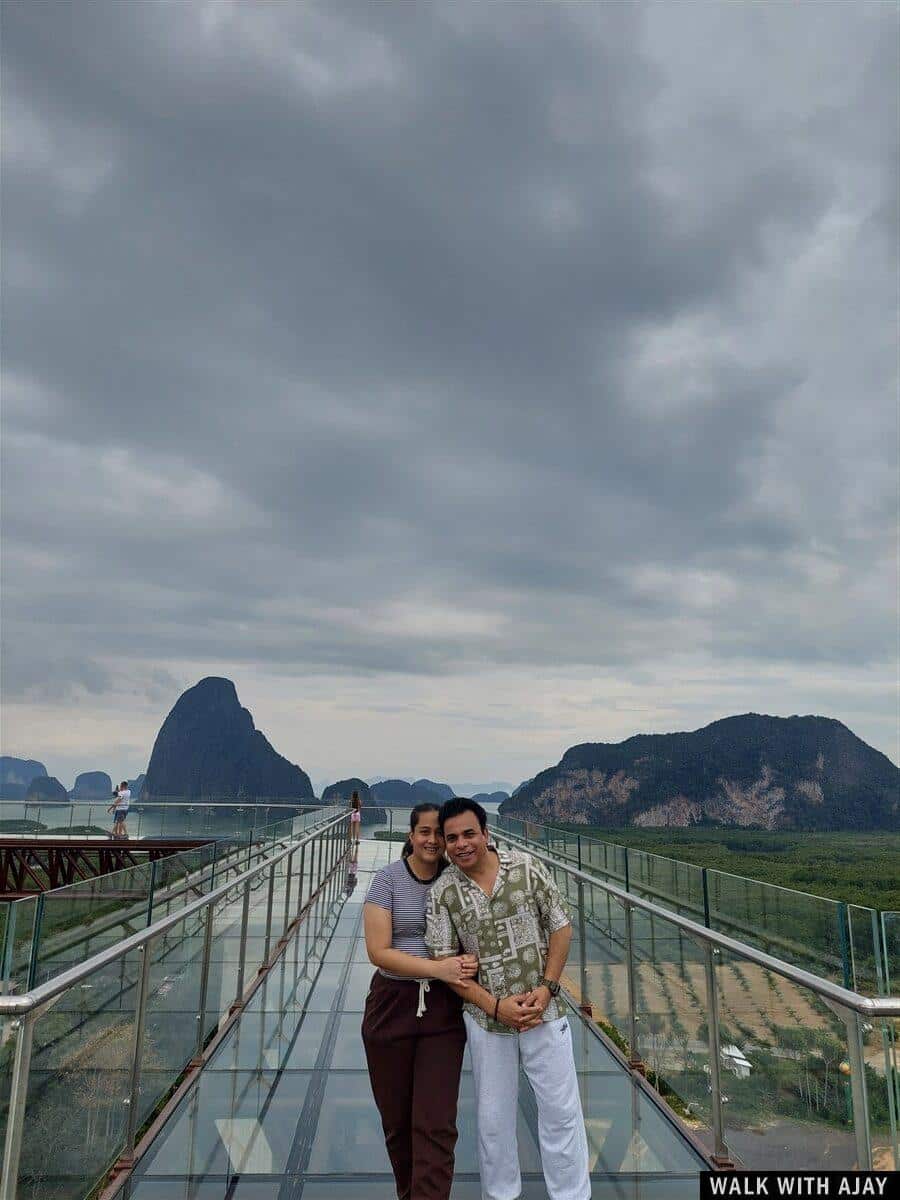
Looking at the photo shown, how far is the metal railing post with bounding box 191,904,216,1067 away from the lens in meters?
4.24

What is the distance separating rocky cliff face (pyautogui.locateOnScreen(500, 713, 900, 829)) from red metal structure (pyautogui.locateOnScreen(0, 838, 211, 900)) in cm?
14655

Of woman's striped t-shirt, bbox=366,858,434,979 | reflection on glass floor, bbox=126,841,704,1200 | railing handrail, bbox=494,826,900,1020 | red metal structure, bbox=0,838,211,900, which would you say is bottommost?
red metal structure, bbox=0,838,211,900

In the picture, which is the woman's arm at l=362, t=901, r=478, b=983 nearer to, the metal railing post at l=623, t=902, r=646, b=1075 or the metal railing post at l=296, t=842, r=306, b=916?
the metal railing post at l=623, t=902, r=646, b=1075

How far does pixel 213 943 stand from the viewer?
4.54 meters

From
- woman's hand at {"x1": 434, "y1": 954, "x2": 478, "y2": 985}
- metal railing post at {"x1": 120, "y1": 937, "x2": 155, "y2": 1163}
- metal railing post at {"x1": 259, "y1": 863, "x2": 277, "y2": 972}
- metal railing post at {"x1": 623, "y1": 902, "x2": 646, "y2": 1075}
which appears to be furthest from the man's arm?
metal railing post at {"x1": 259, "y1": 863, "x2": 277, "y2": 972}

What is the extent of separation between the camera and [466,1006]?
2.71 metres

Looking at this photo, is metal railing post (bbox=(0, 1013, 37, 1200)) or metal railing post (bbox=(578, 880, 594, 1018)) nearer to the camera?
metal railing post (bbox=(0, 1013, 37, 1200))

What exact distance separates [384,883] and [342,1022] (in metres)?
3.03

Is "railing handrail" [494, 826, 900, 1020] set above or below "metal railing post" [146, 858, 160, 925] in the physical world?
below

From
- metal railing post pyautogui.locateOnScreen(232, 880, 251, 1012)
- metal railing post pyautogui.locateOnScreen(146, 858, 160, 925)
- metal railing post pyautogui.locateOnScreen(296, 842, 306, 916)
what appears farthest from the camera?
metal railing post pyautogui.locateOnScreen(296, 842, 306, 916)

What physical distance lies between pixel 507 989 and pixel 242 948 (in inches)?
121

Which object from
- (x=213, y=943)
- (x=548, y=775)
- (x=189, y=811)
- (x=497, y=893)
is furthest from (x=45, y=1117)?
(x=548, y=775)

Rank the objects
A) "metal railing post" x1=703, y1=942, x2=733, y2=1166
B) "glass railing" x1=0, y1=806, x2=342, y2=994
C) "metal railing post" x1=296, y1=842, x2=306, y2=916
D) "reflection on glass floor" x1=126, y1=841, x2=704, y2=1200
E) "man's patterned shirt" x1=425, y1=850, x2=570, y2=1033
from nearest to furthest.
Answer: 1. "man's patterned shirt" x1=425, y1=850, x2=570, y2=1033
2. "glass railing" x1=0, y1=806, x2=342, y2=994
3. "reflection on glass floor" x1=126, y1=841, x2=704, y2=1200
4. "metal railing post" x1=703, y1=942, x2=733, y2=1166
5. "metal railing post" x1=296, y1=842, x2=306, y2=916

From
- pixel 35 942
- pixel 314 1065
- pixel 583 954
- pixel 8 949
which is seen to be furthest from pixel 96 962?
pixel 583 954
